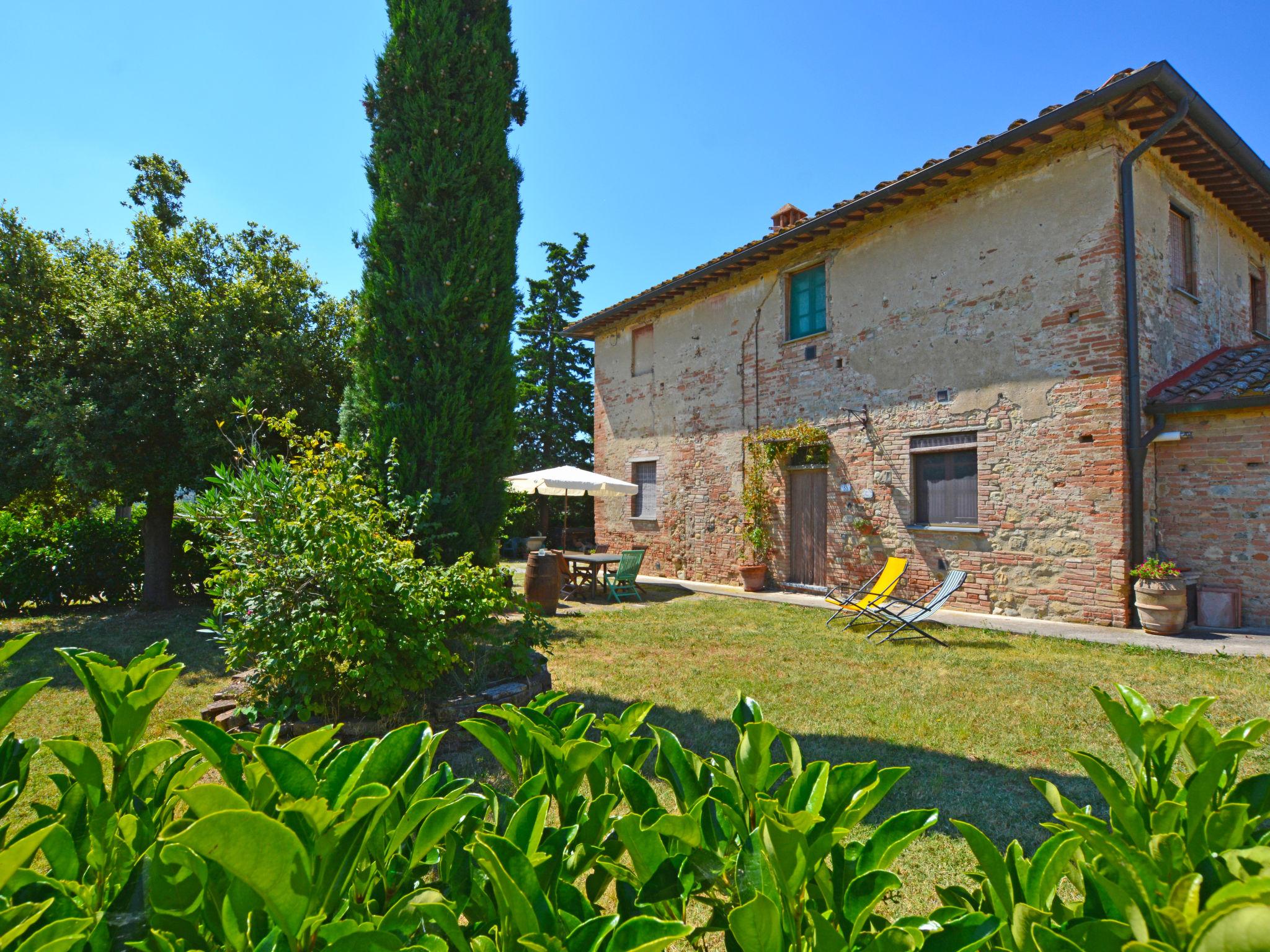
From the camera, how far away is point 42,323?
861cm

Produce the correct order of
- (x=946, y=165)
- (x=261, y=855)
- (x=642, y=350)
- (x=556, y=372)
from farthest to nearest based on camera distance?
(x=556, y=372) < (x=642, y=350) < (x=946, y=165) < (x=261, y=855)

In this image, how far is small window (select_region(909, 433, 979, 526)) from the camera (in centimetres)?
948

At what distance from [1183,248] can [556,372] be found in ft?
61.9

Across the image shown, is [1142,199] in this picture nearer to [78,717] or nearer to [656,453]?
[656,453]

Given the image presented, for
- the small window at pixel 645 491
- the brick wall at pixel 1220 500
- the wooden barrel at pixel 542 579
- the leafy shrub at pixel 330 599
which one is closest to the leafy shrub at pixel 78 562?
the wooden barrel at pixel 542 579

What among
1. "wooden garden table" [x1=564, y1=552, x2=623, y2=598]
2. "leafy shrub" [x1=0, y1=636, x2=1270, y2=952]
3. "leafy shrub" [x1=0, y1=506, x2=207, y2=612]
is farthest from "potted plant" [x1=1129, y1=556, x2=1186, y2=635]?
"leafy shrub" [x1=0, y1=506, x2=207, y2=612]

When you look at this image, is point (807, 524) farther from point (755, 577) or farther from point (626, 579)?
point (626, 579)

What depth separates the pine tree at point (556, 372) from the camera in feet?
78.3

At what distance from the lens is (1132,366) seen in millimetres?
7977

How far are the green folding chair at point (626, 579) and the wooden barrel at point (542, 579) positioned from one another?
160cm

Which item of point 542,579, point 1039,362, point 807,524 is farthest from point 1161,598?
point 542,579

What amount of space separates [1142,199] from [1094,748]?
7.94 m

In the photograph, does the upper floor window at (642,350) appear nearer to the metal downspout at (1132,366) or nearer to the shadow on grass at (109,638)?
the metal downspout at (1132,366)

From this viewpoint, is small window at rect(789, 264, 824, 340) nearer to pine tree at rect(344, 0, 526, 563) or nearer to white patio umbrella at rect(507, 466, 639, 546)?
white patio umbrella at rect(507, 466, 639, 546)
